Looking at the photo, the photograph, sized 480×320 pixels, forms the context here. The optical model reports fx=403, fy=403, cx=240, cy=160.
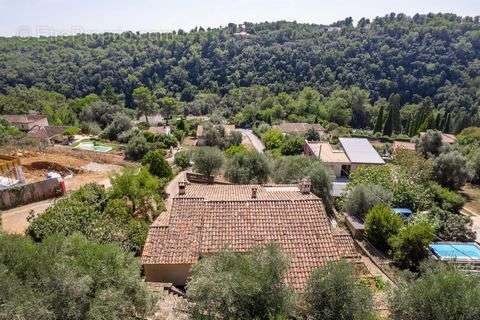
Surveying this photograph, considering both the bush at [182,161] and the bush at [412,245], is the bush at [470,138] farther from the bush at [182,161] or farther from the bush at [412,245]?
the bush at [182,161]

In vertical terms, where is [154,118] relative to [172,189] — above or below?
below

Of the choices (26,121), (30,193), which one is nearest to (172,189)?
(30,193)

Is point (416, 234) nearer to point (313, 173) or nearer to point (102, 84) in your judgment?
point (313, 173)

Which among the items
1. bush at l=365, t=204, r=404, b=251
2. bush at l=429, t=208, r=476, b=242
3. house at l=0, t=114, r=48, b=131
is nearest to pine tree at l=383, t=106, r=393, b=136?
bush at l=429, t=208, r=476, b=242

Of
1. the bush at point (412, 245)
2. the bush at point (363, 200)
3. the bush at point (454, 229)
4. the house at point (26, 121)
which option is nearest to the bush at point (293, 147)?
the bush at point (363, 200)

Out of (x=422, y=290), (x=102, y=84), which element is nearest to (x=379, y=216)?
(x=422, y=290)

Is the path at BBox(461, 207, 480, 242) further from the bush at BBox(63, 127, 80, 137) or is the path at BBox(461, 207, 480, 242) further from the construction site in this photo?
the bush at BBox(63, 127, 80, 137)

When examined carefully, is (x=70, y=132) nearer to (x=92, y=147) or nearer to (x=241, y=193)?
(x=92, y=147)
